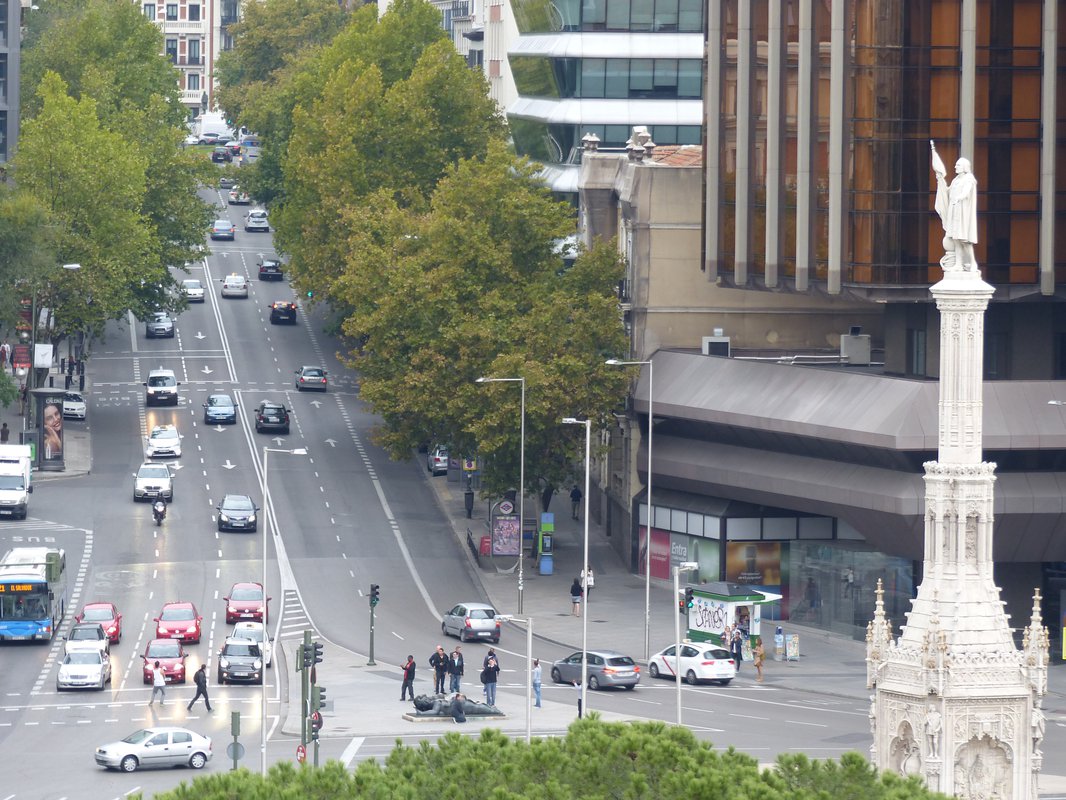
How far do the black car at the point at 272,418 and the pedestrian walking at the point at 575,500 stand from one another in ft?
55.1

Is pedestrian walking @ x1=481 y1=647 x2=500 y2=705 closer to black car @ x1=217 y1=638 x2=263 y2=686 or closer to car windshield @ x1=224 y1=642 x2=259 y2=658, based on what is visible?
black car @ x1=217 y1=638 x2=263 y2=686

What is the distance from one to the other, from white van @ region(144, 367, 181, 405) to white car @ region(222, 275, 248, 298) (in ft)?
105

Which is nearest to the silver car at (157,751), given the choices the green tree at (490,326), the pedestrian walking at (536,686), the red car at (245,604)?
the pedestrian walking at (536,686)

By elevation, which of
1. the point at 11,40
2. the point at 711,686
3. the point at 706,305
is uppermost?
the point at 11,40

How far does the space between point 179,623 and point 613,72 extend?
2171 inches

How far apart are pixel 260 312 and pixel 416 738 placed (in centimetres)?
8932

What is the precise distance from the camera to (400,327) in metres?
102

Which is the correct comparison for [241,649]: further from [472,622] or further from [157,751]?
[157,751]

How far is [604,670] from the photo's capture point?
7806 cm

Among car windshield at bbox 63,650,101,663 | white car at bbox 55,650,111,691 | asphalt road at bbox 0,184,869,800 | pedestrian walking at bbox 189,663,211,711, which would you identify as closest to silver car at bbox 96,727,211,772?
asphalt road at bbox 0,184,869,800

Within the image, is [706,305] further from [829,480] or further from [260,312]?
[260,312]

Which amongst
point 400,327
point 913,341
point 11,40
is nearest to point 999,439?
point 913,341

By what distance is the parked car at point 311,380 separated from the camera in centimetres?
13075

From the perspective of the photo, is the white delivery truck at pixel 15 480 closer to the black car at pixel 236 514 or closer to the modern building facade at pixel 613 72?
the black car at pixel 236 514
